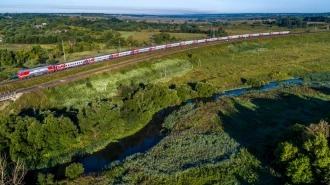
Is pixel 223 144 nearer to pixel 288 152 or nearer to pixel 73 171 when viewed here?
pixel 288 152

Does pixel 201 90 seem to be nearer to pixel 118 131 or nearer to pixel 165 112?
pixel 165 112

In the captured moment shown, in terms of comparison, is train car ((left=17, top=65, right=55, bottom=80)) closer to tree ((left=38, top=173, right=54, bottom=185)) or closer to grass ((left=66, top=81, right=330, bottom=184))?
grass ((left=66, top=81, right=330, bottom=184))

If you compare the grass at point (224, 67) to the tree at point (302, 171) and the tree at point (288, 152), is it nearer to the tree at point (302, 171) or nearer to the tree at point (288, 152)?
the tree at point (288, 152)

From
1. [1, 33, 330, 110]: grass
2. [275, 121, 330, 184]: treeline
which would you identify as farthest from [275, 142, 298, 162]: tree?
[1, 33, 330, 110]: grass

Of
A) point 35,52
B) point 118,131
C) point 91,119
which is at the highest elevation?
point 35,52

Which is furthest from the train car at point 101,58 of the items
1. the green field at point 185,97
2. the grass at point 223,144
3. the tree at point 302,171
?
the tree at point 302,171

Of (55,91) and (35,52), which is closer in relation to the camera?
(55,91)

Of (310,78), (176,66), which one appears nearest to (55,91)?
(176,66)
